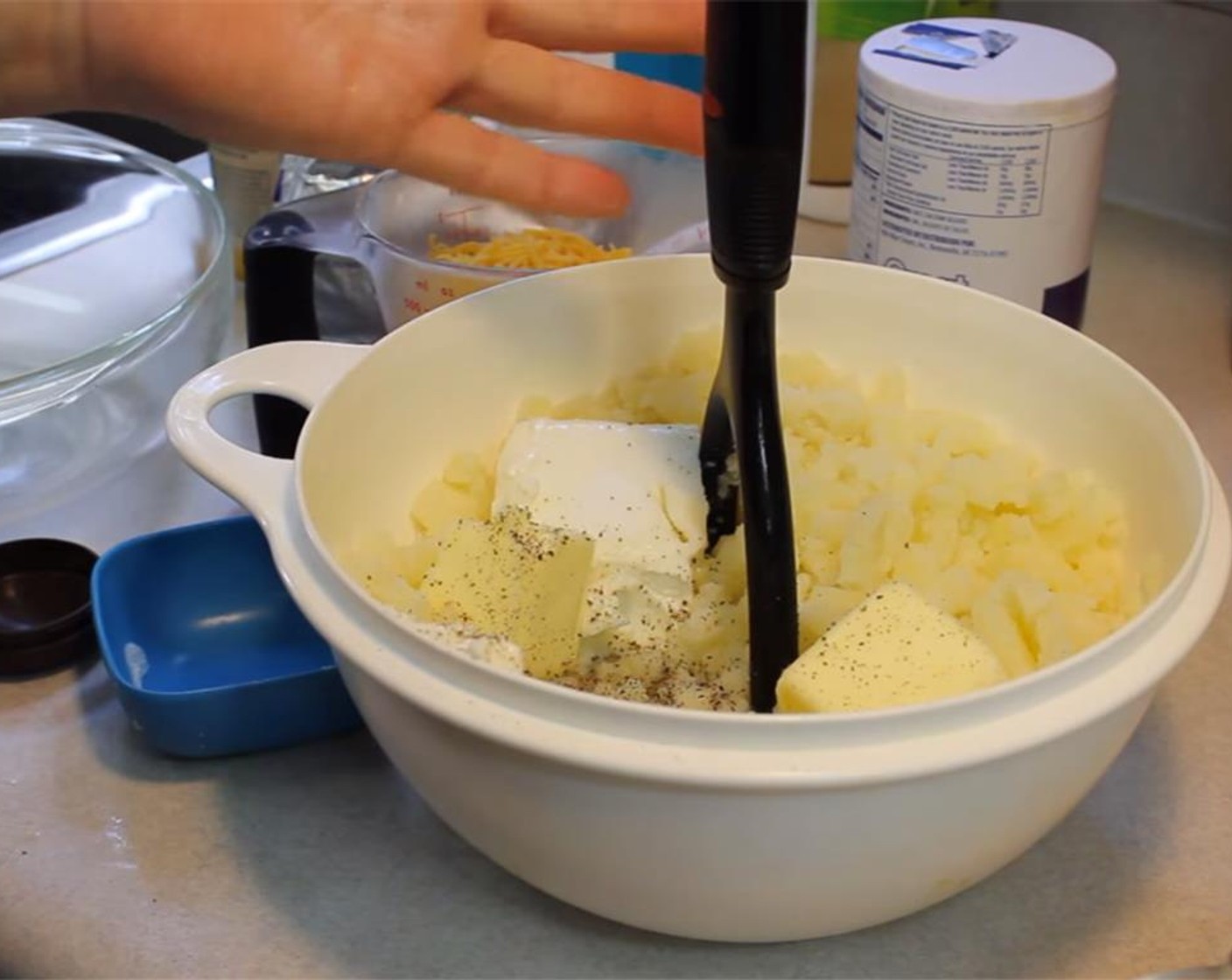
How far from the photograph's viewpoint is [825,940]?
1.83 feet

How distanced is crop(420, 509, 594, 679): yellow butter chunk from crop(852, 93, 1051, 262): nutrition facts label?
395 millimetres

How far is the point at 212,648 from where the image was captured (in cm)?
70

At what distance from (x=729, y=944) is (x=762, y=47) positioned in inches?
14.0

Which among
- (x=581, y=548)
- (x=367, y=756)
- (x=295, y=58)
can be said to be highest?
(x=295, y=58)

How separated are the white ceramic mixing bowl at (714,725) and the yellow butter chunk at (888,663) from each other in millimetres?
52

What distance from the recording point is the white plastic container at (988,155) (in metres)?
0.81

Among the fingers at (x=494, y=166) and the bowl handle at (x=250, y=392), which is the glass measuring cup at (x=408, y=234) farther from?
the bowl handle at (x=250, y=392)

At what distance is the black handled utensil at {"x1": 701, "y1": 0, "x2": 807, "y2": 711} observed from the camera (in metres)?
0.45

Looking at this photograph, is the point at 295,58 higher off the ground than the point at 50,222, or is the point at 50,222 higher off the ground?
the point at 295,58

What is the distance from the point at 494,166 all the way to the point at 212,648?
0.33 metres

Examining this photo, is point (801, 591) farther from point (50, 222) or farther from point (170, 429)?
point (50, 222)

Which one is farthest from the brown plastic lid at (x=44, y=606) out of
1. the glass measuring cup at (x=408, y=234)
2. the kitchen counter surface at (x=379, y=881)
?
the glass measuring cup at (x=408, y=234)

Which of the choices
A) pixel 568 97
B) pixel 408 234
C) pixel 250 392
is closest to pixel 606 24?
pixel 568 97

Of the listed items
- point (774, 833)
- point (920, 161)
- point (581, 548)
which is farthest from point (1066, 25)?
point (774, 833)
